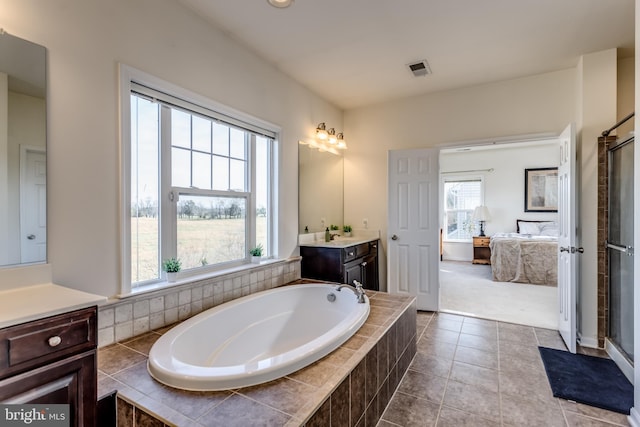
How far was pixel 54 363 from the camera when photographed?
3.33 feet

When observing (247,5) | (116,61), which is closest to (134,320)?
(116,61)

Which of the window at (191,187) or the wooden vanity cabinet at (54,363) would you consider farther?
the window at (191,187)

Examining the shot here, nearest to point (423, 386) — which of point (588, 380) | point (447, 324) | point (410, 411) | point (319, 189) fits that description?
point (410, 411)

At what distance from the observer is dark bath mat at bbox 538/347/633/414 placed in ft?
6.15

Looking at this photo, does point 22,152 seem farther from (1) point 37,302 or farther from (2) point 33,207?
(1) point 37,302

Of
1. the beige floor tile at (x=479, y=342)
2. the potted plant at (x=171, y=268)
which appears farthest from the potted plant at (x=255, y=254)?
the beige floor tile at (x=479, y=342)

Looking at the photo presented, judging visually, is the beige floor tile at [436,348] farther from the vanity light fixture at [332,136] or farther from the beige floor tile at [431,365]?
the vanity light fixture at [332,136]

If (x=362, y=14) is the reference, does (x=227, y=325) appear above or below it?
below

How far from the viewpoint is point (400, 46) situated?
2.61 metres

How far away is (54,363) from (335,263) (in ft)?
7.70

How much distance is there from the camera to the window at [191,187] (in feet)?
6.29

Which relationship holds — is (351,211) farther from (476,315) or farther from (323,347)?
(323,347)

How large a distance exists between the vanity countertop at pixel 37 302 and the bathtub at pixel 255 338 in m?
0.45

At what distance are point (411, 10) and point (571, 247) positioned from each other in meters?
2.22
